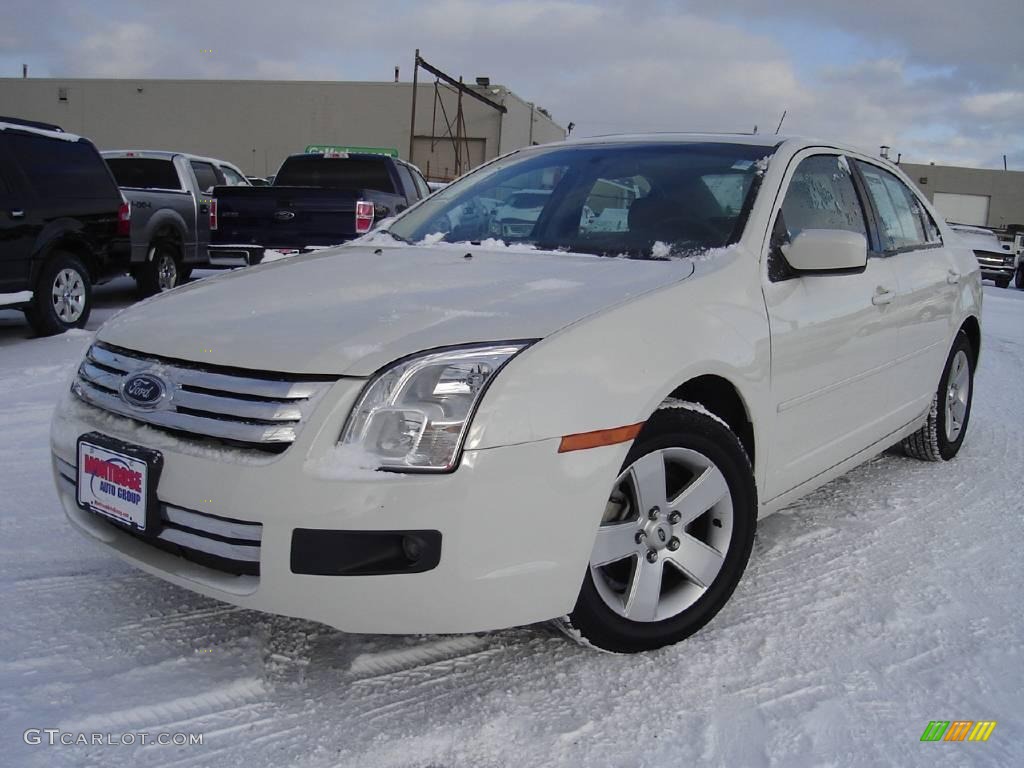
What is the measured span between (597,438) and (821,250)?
1.20 m

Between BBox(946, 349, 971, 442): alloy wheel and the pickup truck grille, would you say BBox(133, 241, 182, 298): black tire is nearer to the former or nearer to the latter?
the pickup truck grille

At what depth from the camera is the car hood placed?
2121 mm

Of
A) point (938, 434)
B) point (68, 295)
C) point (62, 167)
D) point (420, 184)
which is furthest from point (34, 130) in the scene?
point (938, 434)

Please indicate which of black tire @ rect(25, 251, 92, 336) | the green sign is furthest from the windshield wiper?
the green sign

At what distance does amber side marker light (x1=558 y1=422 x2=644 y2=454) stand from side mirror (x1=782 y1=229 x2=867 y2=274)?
39.5 inches

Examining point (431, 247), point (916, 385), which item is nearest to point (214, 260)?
point (431, 247)

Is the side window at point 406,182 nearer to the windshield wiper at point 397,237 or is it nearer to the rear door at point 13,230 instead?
the rear door at point 13,230

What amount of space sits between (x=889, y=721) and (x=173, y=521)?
1.86 m

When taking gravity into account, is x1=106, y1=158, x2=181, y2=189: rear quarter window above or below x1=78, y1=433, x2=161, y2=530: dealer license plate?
above

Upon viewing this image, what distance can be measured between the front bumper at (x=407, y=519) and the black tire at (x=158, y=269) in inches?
303

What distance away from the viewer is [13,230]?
264 inches

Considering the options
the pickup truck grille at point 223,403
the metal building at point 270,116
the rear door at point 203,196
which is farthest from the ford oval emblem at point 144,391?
the metal building at point 270,116

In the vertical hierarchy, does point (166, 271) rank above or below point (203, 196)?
below

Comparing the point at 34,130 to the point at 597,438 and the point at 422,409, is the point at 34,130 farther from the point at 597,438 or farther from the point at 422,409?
the point at 597,438
